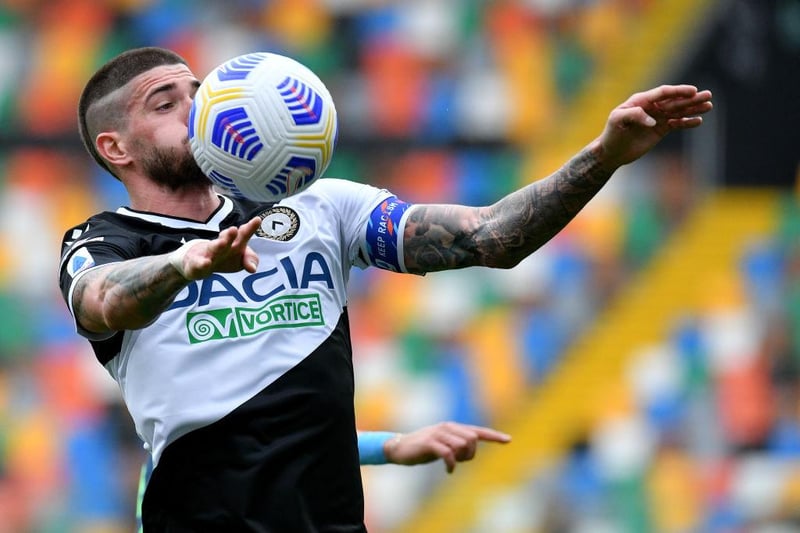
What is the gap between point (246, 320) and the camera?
332 cm

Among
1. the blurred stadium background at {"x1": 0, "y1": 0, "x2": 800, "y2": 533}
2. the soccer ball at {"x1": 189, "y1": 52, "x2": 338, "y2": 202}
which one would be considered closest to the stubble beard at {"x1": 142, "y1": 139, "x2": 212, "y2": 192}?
the soccer ball at {"x1": 189, "y1": 52, "x2": 338, "y2": 202}

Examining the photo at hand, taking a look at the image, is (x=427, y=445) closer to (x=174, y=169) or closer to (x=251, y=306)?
(x=251, y=306)

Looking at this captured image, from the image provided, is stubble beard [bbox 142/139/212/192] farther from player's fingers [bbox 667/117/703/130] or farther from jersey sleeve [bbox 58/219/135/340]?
player's fingers [bbox 667/117/703/130]

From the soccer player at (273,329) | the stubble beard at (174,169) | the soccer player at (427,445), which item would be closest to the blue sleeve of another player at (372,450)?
the soccer player at (427,445)

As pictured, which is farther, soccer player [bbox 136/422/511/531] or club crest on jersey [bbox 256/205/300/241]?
soccer player [bbox 136/422/511/531]

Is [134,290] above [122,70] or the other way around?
the other way around

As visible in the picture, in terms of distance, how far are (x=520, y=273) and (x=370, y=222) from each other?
260 inches

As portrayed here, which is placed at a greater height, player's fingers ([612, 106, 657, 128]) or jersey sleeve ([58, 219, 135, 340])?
player's fingers ([612, 106, 657, 128])

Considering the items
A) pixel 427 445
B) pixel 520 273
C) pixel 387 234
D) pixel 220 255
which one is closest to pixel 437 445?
pixel 427 445

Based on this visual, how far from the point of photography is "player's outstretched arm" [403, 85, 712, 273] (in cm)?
313

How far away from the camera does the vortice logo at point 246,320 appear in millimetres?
3307

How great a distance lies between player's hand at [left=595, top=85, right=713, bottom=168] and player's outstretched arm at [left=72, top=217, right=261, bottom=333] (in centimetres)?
99

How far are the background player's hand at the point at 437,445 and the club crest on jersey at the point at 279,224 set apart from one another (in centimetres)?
89

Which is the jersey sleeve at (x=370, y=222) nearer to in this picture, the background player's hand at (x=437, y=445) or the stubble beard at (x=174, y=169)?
the stubble beard at (x=174, y=169)
